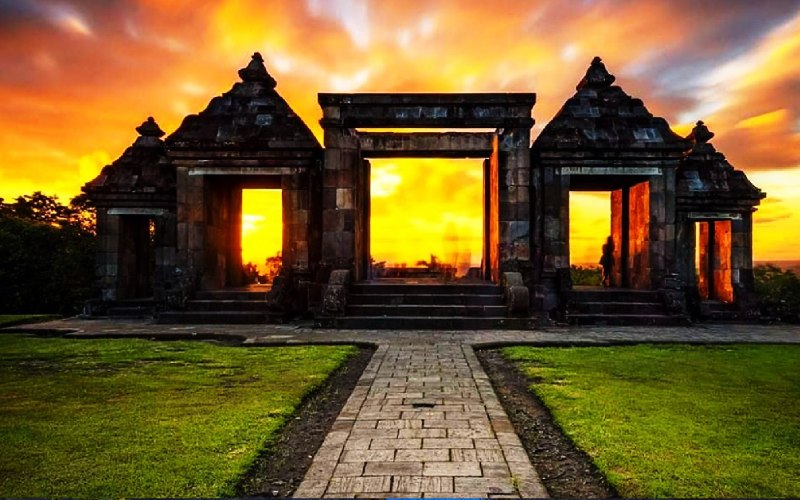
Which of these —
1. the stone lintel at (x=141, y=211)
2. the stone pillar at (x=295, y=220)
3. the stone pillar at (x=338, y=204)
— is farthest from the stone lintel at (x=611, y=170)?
the stone lintel at (x=141, y=211)

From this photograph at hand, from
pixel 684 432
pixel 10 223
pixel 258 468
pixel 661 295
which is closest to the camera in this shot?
pixel 258 468

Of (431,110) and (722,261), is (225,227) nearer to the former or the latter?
(431,110)

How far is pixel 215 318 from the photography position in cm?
1453

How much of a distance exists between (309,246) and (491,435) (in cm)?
1157

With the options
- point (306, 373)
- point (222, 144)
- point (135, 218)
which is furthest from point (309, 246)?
point (306, 373)

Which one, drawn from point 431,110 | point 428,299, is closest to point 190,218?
point 428,299

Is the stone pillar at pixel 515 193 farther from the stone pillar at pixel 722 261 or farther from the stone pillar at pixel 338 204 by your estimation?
the stone pillar at pixel 722 261

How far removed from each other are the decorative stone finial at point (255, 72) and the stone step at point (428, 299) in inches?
300

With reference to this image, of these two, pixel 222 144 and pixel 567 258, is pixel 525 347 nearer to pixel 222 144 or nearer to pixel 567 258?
pixel 567 258

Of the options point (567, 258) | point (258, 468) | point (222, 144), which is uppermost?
point (222, 144)

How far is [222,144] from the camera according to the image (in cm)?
1555

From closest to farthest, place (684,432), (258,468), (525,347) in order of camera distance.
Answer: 1. (258,468)
2. (684,432)
3. (525,347)

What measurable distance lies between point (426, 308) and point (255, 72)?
30.3 feet

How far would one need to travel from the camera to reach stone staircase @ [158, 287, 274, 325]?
1445cm
